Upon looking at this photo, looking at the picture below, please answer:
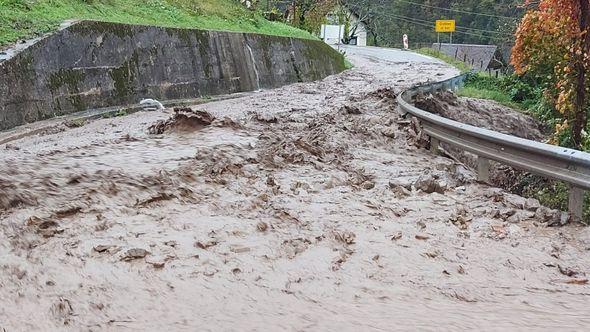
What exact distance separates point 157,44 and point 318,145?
896cm

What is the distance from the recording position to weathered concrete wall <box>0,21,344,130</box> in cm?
1146

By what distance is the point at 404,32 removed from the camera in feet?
286

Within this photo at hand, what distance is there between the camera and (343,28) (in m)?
67.1

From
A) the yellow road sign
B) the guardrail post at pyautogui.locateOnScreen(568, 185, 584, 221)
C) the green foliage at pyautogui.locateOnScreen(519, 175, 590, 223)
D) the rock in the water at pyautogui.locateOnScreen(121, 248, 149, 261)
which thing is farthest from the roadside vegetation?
the yellow road sign

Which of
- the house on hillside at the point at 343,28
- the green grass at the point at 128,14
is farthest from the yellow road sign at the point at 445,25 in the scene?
the green grass at the point at 128,14

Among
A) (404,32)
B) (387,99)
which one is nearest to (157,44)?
(387,99)

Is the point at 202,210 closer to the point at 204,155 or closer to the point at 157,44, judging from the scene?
the point at 204,155

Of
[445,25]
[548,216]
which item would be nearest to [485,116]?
[548,216]

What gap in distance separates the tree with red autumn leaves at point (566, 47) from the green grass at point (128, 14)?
974cm

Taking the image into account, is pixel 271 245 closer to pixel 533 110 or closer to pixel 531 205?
pixel 531 205

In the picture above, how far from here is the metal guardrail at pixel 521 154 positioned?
17.1 ft

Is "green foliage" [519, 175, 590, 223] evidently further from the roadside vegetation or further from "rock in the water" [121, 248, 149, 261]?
"rock in the water" [121, 248, 149, 261]

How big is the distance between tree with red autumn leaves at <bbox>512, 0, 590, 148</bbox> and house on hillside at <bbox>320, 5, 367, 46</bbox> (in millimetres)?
35166

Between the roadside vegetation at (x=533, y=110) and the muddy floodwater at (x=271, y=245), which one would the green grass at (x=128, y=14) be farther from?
the roadside vegetation at (x=533, y=110)
